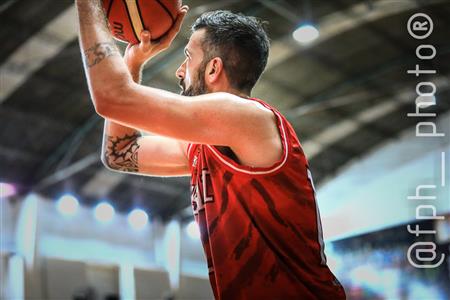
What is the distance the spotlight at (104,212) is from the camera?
766 inches

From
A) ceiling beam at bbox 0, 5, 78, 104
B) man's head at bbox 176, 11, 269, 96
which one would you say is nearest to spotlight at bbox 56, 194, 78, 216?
ceiling beam at bbox 0, 5, 78, 104

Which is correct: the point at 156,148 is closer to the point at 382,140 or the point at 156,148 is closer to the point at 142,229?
the point at 142,229

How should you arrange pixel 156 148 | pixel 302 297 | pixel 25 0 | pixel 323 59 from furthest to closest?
pixel 323 59, pixel 25 0, pixel 156 148, pixel 302 297

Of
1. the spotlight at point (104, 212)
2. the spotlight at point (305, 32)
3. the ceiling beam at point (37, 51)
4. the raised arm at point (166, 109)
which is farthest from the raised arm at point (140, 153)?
the spotlight at point (104, 212)

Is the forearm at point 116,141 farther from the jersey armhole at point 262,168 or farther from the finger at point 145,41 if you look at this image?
the jersey armhole at point 262,168

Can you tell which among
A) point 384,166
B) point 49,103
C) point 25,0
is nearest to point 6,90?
point 49,103

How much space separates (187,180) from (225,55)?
60.8 feet

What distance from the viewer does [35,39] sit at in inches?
543

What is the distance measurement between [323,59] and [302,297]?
50.7 ft

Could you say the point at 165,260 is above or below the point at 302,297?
above

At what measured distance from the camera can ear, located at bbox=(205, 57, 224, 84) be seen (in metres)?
2.46

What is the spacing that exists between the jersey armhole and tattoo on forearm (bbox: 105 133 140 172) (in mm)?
563

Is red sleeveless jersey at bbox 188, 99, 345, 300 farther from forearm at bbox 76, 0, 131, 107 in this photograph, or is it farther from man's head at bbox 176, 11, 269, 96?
forearm at bbox 76, 0, 131, 107

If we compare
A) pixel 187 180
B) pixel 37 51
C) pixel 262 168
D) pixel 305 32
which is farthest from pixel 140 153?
pixel 187 180
